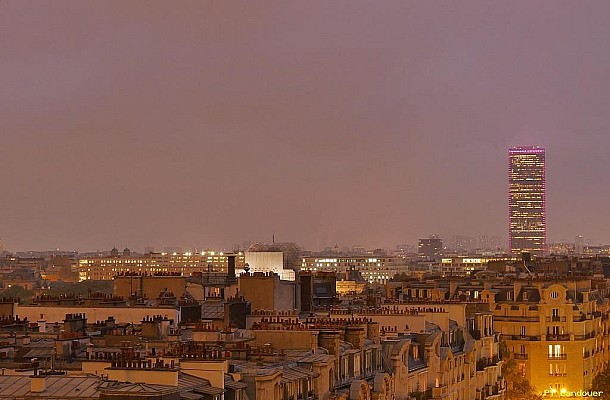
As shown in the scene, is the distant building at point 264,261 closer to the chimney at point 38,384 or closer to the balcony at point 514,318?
the balcony at point 514,318

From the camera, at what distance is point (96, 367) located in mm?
40562

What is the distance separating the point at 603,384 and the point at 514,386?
1224 centimetres

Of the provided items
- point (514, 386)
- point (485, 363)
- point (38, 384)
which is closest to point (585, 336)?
point (514, 386)

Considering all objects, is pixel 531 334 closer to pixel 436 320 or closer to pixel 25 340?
pixel 436 320

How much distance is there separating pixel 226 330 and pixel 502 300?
58185mm

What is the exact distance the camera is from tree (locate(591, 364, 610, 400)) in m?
92.9

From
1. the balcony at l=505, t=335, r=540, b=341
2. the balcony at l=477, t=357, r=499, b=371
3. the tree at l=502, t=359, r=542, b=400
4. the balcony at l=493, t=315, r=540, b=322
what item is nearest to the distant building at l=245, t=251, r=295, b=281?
the balcony at l=493, t=315, r=540, b=322

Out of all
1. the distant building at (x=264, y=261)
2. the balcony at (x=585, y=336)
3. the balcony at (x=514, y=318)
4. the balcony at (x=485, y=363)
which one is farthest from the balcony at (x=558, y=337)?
the distant building at (x=264, y=261)

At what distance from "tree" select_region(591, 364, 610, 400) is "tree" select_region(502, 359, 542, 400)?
8181 mm

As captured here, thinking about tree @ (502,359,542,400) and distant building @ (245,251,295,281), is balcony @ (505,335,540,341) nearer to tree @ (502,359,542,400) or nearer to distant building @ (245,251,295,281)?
tree @ (502,359,542,400)

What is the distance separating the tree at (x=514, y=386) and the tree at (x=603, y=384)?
26.8 feet

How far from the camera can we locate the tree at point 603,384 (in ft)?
305

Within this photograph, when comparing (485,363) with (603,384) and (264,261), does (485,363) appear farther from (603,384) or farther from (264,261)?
(264,261)

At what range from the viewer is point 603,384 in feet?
309
